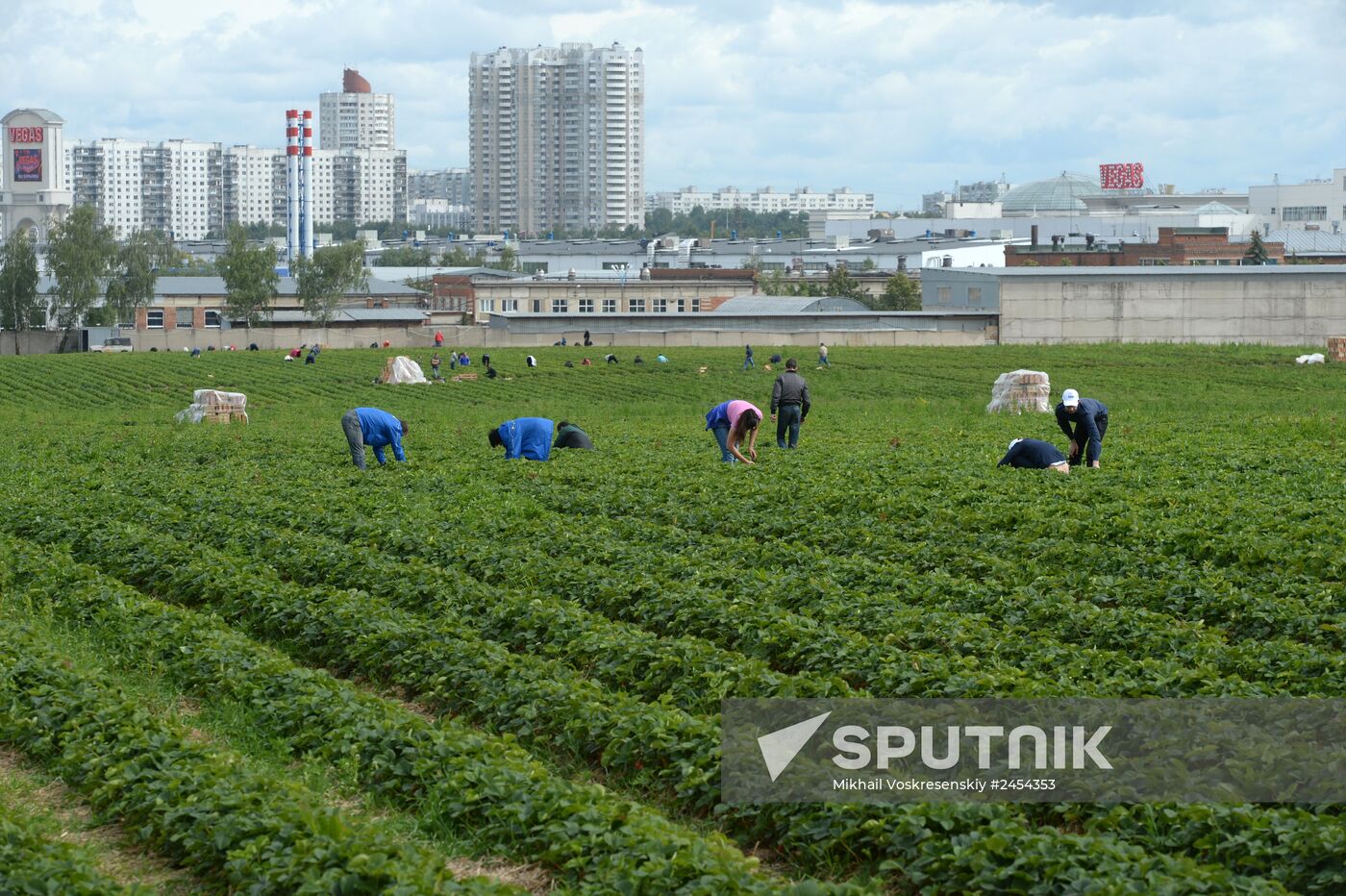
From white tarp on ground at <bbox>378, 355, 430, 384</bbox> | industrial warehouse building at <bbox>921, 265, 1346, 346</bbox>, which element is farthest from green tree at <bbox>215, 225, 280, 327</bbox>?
industrial warehouse building at <bbox>921, 265, 1346, 346</bbox>

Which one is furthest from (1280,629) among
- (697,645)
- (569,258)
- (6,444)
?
(569,258)

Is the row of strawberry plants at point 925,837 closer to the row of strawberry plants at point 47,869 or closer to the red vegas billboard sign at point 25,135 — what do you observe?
the row of strawberry plants at point 47,869

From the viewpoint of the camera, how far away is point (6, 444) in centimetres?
3002

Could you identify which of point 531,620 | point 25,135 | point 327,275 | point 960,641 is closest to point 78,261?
point 327,275

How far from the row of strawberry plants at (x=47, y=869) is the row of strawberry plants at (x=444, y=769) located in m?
1.83

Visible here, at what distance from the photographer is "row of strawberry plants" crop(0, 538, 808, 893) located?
7.32 m

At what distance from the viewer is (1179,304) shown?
74.7m

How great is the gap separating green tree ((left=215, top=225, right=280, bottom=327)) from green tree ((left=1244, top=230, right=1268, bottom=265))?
69.3m

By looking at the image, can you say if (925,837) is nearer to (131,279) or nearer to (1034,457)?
(1034,457)

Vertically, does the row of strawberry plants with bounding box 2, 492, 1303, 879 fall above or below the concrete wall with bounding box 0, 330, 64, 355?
below

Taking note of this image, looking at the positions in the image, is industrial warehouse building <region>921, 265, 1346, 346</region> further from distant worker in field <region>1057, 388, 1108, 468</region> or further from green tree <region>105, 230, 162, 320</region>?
distant worker in field <region>1057, 388, 1108, 468</region>

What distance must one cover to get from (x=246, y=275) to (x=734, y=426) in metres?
80.2

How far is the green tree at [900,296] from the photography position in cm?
10894

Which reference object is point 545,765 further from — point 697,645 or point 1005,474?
point 1005,474
